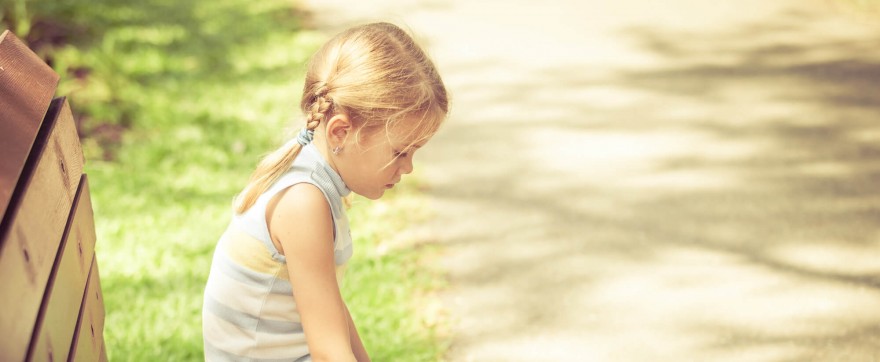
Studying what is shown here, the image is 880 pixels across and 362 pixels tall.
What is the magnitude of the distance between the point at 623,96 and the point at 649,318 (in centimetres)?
259

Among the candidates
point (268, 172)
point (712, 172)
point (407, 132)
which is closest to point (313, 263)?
point (268, 172)

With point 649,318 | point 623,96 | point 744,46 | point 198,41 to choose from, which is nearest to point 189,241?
point 649,318

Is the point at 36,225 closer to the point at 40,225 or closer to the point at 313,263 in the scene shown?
the point at 40,225

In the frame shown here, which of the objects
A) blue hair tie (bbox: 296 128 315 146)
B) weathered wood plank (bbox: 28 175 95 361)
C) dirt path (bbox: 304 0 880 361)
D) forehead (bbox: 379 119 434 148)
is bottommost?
weathered wood plank (bbox: 28 175 95 361)

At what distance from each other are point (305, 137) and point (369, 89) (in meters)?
0.22

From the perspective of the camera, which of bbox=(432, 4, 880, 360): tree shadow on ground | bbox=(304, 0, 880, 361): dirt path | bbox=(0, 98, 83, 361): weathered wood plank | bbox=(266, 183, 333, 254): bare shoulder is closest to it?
bbox=(0, 98, 83, 361): weathered wood plank

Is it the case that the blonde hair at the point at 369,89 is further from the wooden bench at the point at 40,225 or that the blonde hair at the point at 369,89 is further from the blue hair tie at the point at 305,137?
the wooden bench at the point at 40,225

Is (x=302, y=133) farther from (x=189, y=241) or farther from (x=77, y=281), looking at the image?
(x=189, y=241)

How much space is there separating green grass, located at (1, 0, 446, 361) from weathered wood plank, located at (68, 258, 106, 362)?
0.62m

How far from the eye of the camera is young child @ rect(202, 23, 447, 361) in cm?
196

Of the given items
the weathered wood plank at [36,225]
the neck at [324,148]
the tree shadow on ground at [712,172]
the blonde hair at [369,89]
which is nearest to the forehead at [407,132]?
the blonde hair at [369,89]

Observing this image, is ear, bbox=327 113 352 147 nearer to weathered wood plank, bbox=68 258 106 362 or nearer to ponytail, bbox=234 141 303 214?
ponytail, bbox=234 141 303 214

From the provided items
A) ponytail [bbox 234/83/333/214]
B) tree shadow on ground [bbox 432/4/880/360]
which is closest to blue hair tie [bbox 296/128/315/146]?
ponytail [bbox 234/83/333/214]

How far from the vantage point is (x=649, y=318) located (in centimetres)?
347
